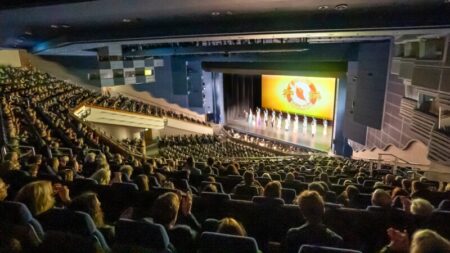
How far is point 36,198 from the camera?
2729mm

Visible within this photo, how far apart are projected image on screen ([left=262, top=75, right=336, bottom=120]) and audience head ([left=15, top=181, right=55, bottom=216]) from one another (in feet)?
71.5

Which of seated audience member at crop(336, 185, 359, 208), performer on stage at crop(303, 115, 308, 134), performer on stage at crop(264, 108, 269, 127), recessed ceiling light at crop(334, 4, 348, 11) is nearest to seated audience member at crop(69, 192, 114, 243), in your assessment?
seated audience member at crop(336, 185, 359, 208)

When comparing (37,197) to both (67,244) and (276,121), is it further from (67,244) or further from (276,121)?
(276,121)

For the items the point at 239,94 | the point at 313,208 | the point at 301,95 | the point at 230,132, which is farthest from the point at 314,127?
the point at 313,208

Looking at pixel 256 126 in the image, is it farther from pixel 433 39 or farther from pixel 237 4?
pixel 237 4

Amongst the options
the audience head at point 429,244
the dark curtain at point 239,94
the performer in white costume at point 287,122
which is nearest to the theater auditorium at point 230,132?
the audience head at point 429,244

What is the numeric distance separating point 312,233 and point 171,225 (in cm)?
116

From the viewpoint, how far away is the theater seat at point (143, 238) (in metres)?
2.14

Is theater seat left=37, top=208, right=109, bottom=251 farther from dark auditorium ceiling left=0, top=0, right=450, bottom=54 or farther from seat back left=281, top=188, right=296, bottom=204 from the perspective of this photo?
dark auditorium ceiling left=0, top=0, right=450, bottom=54

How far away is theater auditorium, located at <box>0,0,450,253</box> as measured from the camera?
8.30 ft

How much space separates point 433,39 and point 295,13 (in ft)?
15.4

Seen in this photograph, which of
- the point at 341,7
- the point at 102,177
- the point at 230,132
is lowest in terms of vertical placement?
the point at 230,132

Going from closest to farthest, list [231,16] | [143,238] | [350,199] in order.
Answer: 1. [143,238]
2. [350,199]
3. [231,16]

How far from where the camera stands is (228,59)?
2278 cm
